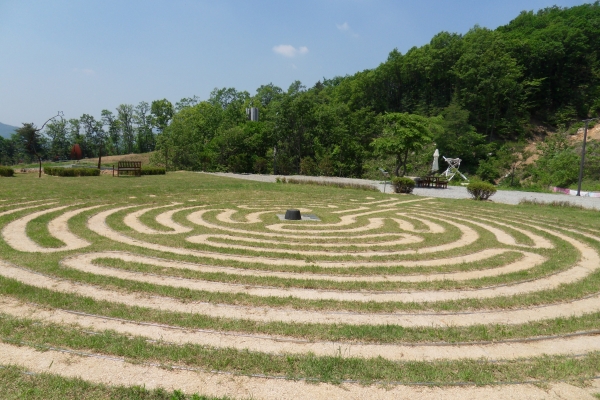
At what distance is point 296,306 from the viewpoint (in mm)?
6086

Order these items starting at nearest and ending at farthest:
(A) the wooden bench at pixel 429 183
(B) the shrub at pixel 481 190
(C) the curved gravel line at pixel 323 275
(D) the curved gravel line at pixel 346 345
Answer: (D) the curved gravel line at pixel 346 345 < (C) the curved gravel line at pixel 323 275 < (B) the shrub at pixel 481 190 < (A) the wooden bench at pixel 429 183

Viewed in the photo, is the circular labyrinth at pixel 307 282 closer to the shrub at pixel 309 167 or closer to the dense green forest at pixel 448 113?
the dense green forest at pixel 448 113

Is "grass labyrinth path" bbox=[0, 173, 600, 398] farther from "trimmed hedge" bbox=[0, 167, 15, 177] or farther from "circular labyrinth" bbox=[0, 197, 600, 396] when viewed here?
"trimmed hedge" bbox=[0, 167, 15, 177]

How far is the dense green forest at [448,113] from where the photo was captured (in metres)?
46.6

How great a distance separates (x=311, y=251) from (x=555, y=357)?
5741mm

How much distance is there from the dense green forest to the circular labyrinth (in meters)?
30.3

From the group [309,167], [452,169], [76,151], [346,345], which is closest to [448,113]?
[452,169]

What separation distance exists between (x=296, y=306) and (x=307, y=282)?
1.14 metres

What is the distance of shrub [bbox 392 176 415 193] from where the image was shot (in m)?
25.4

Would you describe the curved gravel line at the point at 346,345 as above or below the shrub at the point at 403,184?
below

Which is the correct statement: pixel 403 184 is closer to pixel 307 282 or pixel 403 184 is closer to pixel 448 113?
pixel 307 282

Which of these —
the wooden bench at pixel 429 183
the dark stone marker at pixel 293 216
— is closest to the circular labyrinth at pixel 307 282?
the dark stone marker at pixel 293 216

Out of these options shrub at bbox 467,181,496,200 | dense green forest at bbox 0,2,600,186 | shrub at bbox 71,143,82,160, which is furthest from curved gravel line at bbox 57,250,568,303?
shrub at bbox 71,143,82,160

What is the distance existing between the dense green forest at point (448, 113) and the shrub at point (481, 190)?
634 inches
